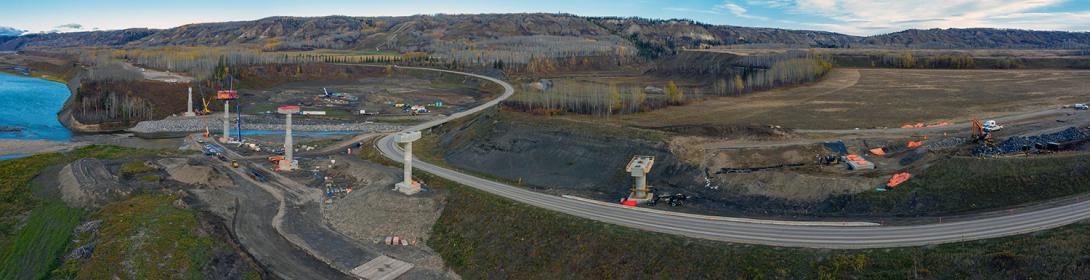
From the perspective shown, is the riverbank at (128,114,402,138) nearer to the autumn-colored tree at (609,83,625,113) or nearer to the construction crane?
the construction crane

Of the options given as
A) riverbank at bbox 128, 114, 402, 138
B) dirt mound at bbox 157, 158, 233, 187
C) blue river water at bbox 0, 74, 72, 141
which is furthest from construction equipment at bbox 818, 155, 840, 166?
blue river water at bbox 0, 74, 72, 141

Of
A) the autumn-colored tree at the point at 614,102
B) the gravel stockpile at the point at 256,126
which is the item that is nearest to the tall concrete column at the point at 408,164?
the autumn-colored tree at the point at 614,102

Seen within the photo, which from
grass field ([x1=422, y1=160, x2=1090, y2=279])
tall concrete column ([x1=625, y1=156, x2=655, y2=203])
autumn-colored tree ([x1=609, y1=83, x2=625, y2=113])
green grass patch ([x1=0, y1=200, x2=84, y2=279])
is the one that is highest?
autumn-colored tree ([x1=609, y1=83, x2=625, y2=113])

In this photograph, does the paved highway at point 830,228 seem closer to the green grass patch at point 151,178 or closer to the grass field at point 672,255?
the grass field at point 672,255

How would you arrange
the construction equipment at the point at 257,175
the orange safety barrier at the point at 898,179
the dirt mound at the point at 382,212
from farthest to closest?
1. the construction equipment at the point at 257,175
2. the dirt mound at the point at 382,212
3. the orange safety barrier at the point at 898,179

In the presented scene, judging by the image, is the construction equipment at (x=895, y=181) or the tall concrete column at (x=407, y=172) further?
the tall concrete column at (x=407, y=172)

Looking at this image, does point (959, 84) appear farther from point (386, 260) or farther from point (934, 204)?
point (386, 260)

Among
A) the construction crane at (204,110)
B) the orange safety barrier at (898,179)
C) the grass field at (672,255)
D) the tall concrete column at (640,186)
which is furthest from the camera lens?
the construction crane at (204,110)

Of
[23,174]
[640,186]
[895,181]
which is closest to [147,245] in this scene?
[23,174]
